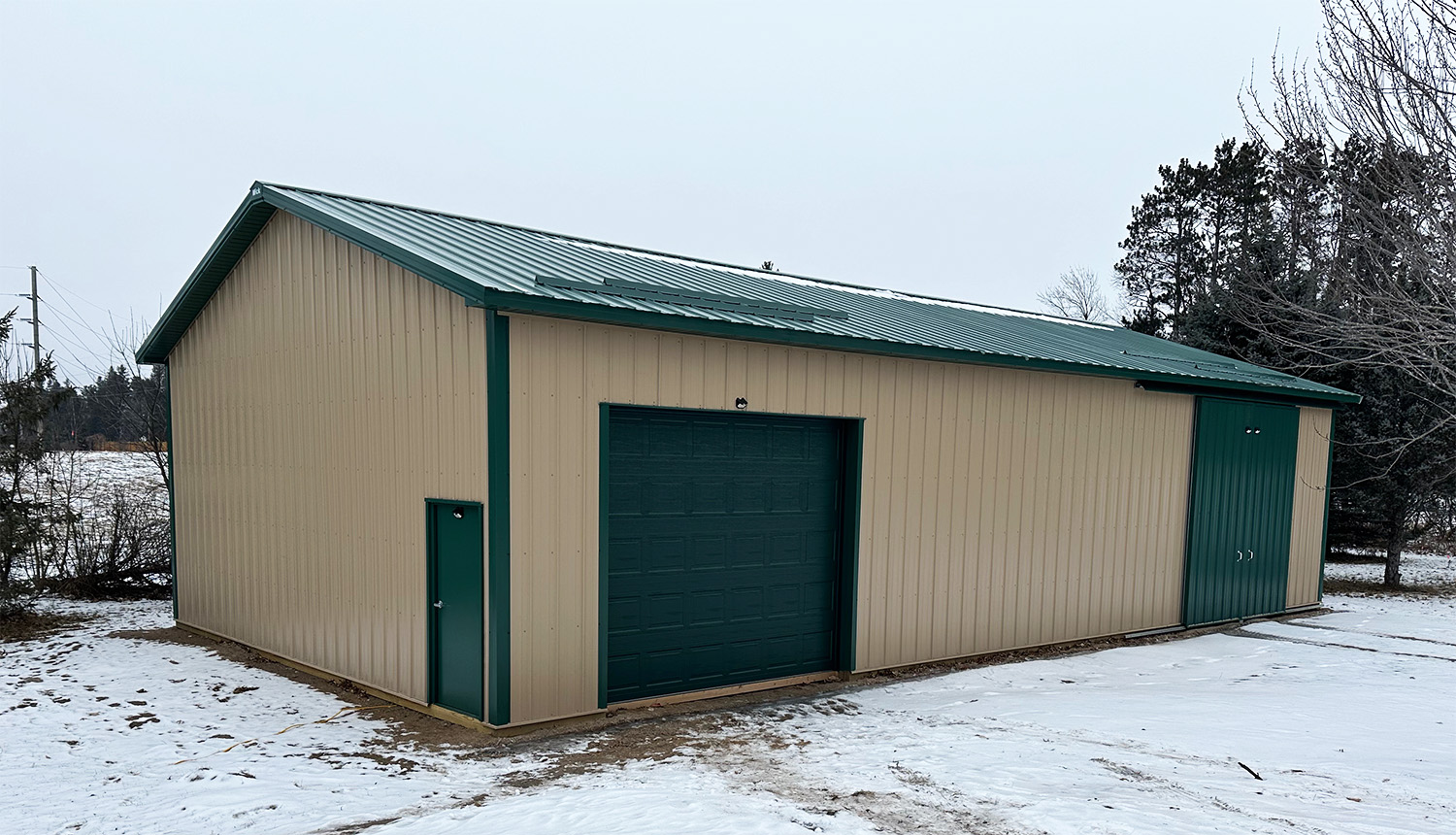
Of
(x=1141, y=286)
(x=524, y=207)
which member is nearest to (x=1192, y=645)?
(x=1141, y=286)

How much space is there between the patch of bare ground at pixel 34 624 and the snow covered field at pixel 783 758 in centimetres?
83

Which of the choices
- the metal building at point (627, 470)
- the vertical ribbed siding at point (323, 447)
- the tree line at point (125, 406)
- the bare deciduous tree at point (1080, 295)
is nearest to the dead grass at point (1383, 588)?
the metal building at point (627, 470)

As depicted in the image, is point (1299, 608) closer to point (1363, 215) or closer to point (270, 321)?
point (1363, 215)

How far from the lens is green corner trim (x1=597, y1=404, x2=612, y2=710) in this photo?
664 cm

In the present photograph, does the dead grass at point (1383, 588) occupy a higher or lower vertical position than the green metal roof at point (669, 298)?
lower

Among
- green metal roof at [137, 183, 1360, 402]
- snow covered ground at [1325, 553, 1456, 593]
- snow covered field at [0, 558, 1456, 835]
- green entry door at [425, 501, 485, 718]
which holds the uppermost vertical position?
green metal roof at [137, 183, 1360, 402]

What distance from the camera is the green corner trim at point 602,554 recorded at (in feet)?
21.8

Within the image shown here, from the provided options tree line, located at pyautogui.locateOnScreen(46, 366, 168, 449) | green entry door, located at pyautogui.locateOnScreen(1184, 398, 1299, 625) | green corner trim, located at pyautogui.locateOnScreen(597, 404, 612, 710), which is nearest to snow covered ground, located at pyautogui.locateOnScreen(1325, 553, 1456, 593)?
green entry door, located at pyautogui.locateOnScreen(1184, 398, 1299, 625)

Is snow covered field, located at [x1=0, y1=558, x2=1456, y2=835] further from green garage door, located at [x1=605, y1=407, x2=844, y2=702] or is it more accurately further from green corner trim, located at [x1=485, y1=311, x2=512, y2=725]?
green garage door, located at [x1=605, y1=407, x2=844, y2=702]

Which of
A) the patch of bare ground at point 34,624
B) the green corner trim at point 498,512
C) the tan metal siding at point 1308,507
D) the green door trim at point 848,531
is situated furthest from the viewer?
the tan metal siding at point 1308,507

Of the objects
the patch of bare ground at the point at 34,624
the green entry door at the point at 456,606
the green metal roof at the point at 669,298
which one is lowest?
the patch of bare ground at the point at 34,624

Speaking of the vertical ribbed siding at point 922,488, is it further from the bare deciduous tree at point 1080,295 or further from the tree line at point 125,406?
the bare deciduous tree at point 1080,295

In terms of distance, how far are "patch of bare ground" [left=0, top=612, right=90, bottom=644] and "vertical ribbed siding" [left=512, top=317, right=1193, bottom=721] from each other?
6600 mm

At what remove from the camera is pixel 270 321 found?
870cm
